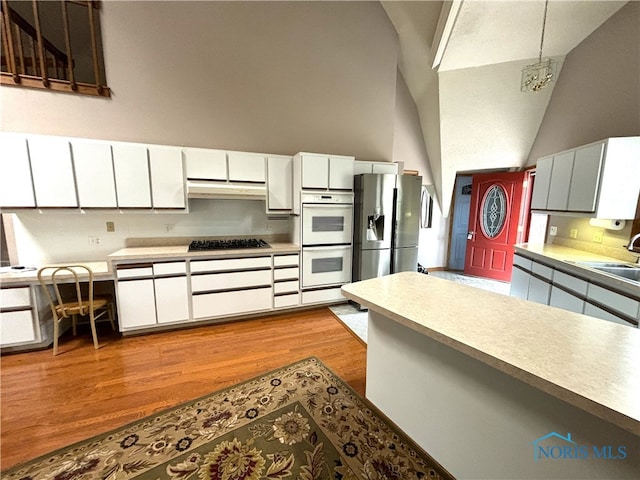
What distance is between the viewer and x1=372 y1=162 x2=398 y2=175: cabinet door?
4320mm

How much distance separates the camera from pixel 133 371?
247 centimetres

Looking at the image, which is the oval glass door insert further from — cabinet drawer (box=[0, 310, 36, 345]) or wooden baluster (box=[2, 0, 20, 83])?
wooden baluster (box=[2, 0, 20, 83])

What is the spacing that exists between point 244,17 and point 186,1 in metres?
0.70

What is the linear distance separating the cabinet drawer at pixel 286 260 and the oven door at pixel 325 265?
0.34 feet

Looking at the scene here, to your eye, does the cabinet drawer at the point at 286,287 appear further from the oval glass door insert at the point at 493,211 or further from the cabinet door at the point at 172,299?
the oval glass door insert at the point at 493,211

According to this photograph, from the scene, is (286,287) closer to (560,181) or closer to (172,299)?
(172,299)

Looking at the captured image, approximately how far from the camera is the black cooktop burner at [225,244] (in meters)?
3.39

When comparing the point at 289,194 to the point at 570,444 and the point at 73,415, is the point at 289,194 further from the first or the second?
the point at 570,444

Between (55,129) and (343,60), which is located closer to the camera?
(55,129)

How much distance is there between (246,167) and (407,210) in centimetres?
238

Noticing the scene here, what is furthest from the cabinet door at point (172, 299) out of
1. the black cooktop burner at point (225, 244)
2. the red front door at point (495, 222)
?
the red front door at point (495, 222)

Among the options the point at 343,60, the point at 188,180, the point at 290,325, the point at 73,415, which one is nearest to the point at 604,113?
the point at 343,60

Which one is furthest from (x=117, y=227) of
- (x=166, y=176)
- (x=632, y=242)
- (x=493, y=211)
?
(x=493, y=211)

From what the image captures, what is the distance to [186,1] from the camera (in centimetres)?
334
